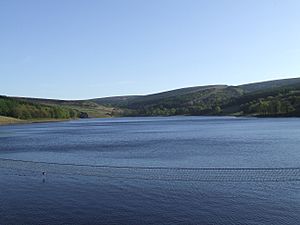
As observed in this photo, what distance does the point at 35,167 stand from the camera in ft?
159

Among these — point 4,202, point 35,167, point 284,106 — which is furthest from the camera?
point 284,106

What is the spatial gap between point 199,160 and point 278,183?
17.7 m

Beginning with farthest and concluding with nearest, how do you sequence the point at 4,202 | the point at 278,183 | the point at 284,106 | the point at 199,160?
1. the point at 284,106
2. the point at 199,160
3. the point at 278,183
4. the point at 4,202

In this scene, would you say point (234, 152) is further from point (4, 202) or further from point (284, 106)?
point (284, 106)

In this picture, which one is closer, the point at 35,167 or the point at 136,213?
the point at 136,213

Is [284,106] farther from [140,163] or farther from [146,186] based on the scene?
[146,186]

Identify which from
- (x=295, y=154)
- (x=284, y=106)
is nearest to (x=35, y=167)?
(x=295, y=154)

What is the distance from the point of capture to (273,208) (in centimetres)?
2786

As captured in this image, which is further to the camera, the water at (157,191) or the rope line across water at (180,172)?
the rope line across water at (180,172)

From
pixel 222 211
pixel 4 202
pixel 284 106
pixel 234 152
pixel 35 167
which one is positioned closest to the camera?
pixel 222 211

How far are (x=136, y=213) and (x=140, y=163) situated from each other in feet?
77.3

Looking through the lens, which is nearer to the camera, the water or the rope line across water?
the water

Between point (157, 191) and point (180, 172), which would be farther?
point (180, 172)

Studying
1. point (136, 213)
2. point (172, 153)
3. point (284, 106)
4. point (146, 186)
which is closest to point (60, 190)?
point (146, 186)
